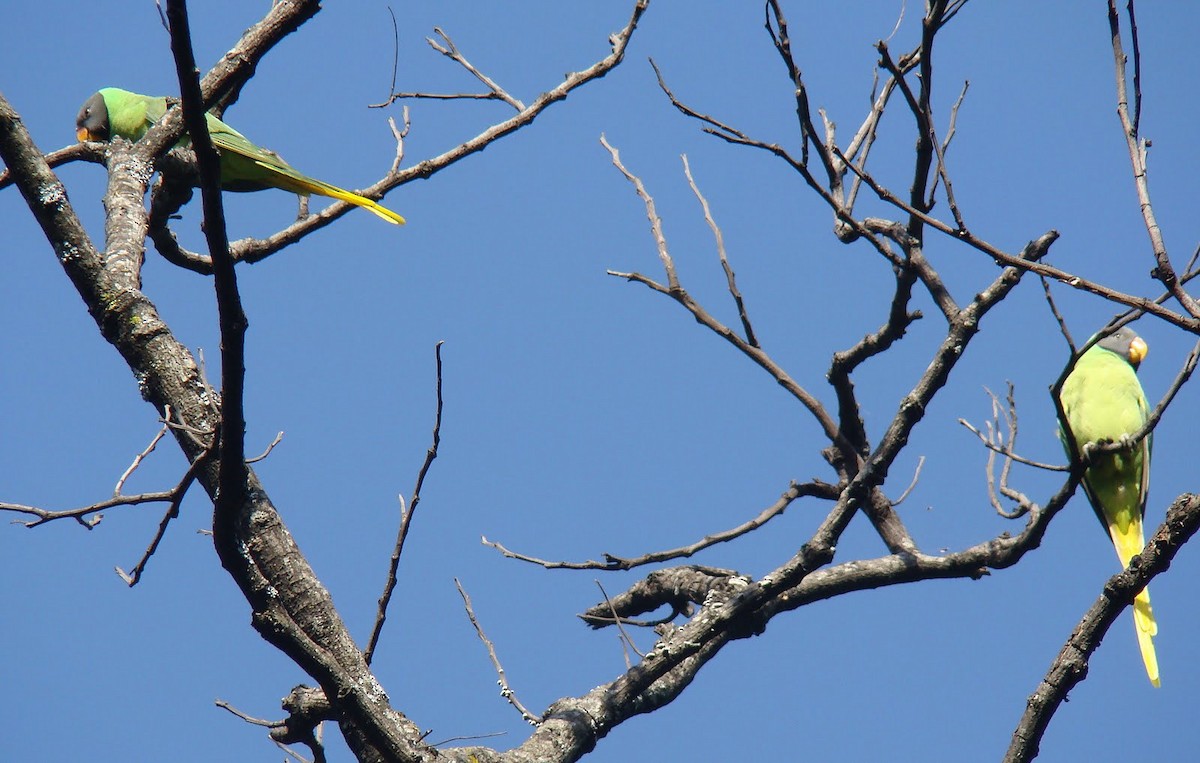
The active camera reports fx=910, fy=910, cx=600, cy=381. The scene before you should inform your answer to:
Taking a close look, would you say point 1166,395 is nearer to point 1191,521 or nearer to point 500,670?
point 1191,521

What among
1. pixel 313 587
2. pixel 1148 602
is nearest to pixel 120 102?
pixel 313 587

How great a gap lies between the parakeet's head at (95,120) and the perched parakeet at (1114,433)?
17.6 ft

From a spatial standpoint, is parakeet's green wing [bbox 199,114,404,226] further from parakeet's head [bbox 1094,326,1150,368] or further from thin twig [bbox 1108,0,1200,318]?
parakeet's head [bbox 1094,326,1150,368]

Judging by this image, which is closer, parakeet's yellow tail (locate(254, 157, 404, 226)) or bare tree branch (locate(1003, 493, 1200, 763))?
bare tree branch (locate(1003, 493, 1200, 763))

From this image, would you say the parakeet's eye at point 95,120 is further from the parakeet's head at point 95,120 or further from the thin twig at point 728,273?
the thin twig at point 728,273

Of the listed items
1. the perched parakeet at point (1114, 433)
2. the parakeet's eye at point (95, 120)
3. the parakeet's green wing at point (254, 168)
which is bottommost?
the perched parakeet at point (1114, 433)

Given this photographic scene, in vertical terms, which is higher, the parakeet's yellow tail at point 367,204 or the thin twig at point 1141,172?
the parakeet's yellow tail at point 367,204

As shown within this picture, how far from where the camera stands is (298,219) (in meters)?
3.69

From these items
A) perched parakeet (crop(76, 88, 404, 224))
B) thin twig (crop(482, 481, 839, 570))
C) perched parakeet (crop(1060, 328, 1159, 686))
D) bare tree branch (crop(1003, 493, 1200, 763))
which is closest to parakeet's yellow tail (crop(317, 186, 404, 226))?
perched parakeet (crop(76, 88, 404, 224))

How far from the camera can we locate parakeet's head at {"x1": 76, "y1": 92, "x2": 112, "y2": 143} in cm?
525

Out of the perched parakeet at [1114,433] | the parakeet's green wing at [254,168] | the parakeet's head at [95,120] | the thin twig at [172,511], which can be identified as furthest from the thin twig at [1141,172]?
the parakeet's head at [95,120]

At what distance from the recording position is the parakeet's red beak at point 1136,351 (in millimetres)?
5652

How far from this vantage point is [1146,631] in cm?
362

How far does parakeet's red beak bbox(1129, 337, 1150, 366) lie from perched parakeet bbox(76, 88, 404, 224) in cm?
457
